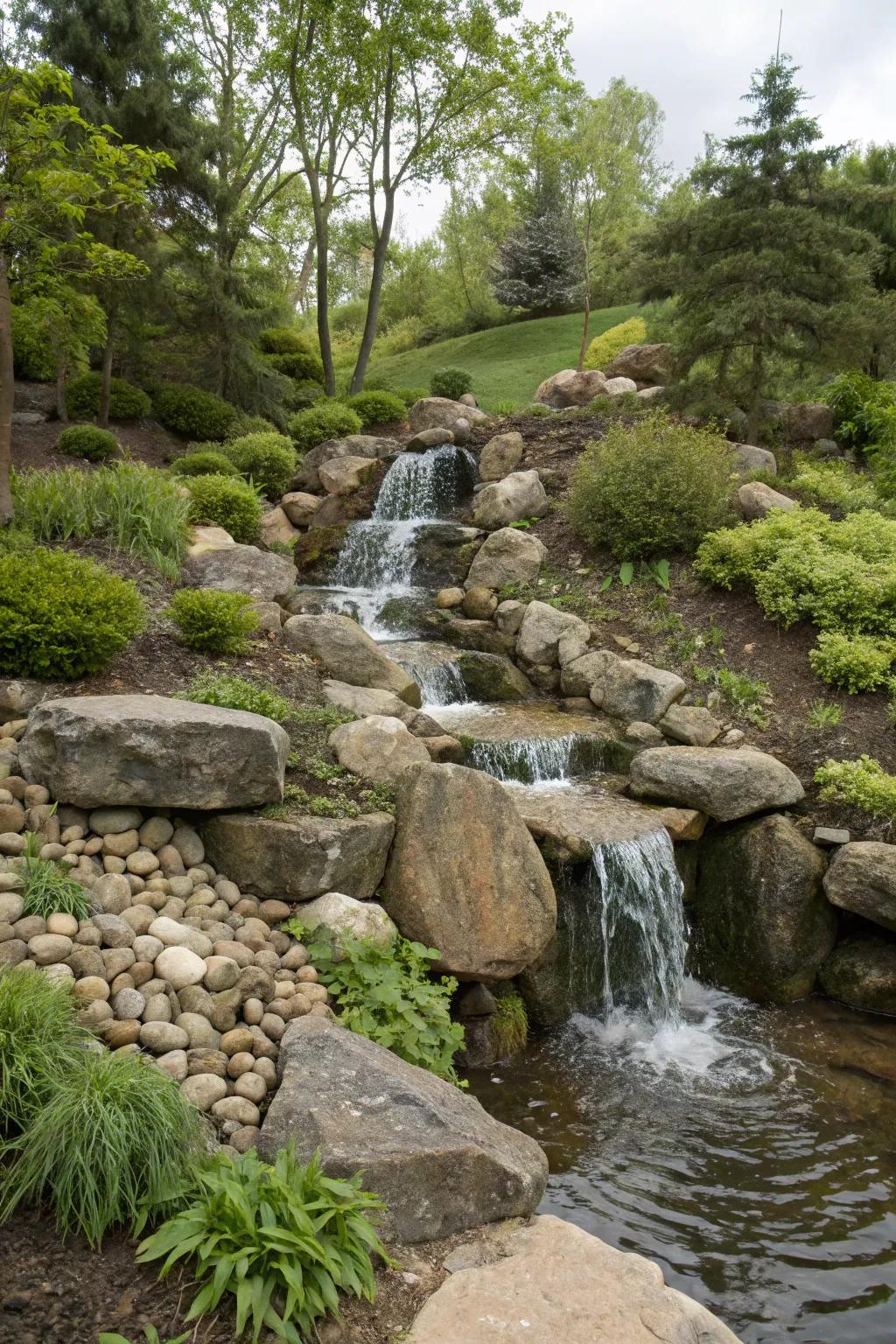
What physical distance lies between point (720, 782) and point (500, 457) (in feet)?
29.7

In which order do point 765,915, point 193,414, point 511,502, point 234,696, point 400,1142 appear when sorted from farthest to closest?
point 193,414, point 511,502, point 765,915, point 234,696, point 400,1142

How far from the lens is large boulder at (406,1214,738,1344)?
2.95 meters

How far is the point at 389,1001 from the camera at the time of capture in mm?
4848

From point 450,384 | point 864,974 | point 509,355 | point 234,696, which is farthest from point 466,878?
point 509,355

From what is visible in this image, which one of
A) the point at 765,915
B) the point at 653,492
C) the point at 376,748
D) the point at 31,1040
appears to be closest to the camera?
the point at 31,1040

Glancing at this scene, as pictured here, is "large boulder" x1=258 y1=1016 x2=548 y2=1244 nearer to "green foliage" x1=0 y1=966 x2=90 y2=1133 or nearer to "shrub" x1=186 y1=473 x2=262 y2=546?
"green foliage" x1=0 y1=966 x2=90 y2=1133

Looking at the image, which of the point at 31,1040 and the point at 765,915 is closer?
the point at 31,1040

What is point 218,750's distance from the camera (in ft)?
17.0

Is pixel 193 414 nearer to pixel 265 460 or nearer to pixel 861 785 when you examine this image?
pixel 265 460

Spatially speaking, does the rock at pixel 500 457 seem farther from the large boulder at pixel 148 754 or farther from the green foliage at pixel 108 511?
the large boulder at pixel 148 754

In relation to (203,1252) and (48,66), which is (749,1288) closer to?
Answer: (203,1252)

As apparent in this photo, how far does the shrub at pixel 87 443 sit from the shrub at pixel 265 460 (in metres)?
1.98

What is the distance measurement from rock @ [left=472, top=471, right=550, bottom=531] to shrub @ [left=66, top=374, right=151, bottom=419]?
8.01m

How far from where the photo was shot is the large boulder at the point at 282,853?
17.2 feet
